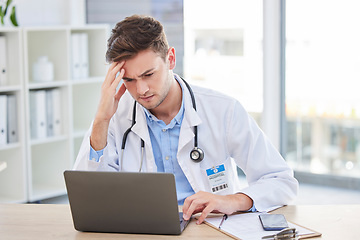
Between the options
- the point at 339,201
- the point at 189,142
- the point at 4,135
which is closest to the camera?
the point at 189,142

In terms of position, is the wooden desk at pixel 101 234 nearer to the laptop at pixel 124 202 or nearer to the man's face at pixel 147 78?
the laptop at pixel 124 202

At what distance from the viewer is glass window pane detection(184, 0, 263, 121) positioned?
14.1 ft

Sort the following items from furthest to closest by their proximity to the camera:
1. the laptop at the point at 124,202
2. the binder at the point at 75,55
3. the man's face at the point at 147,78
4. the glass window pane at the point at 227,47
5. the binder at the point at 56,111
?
the glass window pane at the point at 227,47 < the binder at the point at 75,55 < the binder at the point at 56,111 < the man's face at the point at 147,78 < the laptop at the point at 124,202

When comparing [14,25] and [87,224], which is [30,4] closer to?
[14,25]

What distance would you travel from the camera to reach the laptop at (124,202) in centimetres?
161

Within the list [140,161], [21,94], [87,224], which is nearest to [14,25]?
[21,94]

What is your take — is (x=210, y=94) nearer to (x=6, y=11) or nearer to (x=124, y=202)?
(x=124, y=202)

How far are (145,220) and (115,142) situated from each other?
622 millimetres

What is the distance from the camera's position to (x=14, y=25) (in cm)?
380

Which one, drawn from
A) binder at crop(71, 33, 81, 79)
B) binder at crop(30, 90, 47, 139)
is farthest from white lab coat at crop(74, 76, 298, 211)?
binder at crop(71, 33, 81, 79)

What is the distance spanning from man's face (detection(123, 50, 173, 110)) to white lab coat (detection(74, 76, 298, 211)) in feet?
0.47

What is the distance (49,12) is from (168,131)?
8.21 feet

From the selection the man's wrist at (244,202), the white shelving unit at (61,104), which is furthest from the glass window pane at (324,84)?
the man's wrist at (244,202)

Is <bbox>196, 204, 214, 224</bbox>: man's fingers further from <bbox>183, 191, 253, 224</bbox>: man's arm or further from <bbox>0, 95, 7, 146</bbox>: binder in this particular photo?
<bbox>0, 95, 7, 146</bbox>: binder
